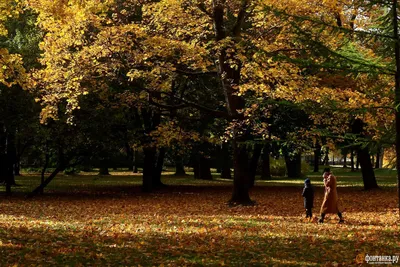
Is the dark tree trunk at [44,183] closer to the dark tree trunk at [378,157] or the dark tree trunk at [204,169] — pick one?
the dark tree trunk at [378,157]

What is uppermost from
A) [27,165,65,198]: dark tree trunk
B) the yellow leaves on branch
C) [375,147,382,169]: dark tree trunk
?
the yellow leaves on branch

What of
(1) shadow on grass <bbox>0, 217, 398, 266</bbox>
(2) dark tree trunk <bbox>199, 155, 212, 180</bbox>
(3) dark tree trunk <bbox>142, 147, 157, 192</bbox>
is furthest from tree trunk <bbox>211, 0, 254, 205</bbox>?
(2) dark tree trunk <bbox>199, 155, 212, 180</bbox>

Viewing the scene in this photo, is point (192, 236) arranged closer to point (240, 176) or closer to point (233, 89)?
point (240, 176)

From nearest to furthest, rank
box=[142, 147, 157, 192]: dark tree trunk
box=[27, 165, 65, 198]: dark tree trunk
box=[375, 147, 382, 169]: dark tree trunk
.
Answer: box=[375, 147, 382, 169]: dark tree trunk
box=[27, 165, 65, 198]: dark tree trunk
box=[142, 147, 157, 192]: dark tree trunk

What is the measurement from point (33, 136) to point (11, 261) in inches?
626

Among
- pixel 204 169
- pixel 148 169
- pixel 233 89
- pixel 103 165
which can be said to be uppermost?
pixel 233 89

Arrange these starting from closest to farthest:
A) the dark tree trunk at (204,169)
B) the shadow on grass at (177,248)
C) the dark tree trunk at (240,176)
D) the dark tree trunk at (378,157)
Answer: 1. the shadow on grass at (177,248)
2. the dark tree trunk at (378,157)
3. the dark tree trunk at (240,176)
4. the dark tree trunk at (204,169)

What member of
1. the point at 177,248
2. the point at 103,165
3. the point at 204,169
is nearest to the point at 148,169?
the point at 103,165

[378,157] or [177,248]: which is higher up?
[378,157]

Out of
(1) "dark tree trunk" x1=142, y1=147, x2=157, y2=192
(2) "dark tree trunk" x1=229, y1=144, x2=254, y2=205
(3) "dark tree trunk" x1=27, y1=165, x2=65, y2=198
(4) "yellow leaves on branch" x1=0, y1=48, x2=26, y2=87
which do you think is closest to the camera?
(4) "yellow leaves on branch" x1=0, y1=48, x2=26, y2=87

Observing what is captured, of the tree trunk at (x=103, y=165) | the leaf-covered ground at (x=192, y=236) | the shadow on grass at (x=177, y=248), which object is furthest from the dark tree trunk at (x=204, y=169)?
the shadow on grass at (x=177, y=248)

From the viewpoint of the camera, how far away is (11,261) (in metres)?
8.50

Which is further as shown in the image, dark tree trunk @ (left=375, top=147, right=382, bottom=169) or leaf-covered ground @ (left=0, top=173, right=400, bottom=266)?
dark tree trunk @ (left=375, top=147, right=382, bottom=169)

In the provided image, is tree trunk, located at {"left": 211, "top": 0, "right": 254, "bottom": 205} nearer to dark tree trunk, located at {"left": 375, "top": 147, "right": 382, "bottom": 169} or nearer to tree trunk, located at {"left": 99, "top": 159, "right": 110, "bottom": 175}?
dark tree trunk, located at {"left": 375, "top": 147, "right": 382, "bottom": 169}
